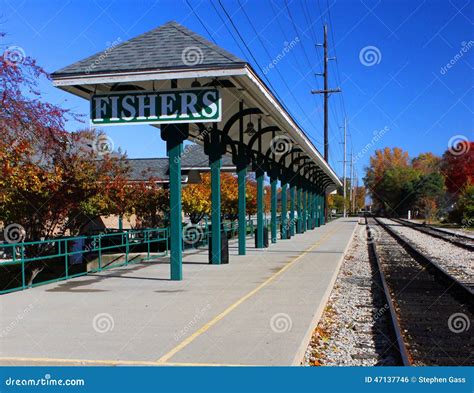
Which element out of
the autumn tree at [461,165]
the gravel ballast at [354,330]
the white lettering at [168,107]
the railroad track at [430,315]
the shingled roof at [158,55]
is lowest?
the railroad track at [430,315]

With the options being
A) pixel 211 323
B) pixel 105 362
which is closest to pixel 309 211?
pixel 211 323

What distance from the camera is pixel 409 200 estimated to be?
98.4 m

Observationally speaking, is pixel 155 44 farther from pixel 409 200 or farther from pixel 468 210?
pixel 409 200

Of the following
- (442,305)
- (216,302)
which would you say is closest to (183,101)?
(216,302)

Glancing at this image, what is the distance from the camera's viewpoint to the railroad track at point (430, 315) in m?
7.01

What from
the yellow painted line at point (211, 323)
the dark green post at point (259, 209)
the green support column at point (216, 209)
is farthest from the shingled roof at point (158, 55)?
the dark green post at point (259, 209)

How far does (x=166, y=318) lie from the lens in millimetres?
8078

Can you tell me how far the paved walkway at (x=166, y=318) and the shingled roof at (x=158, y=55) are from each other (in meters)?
4.43

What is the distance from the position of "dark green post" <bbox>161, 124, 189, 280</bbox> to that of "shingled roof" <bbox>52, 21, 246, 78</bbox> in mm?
1522

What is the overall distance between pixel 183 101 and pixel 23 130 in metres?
3.18

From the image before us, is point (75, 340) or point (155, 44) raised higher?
point (155, 44)

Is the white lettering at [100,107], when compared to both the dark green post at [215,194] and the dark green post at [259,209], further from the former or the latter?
the dark green post at [259,209]

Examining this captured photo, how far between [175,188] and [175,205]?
0.36 meters

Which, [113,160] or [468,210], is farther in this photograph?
[468,210]
